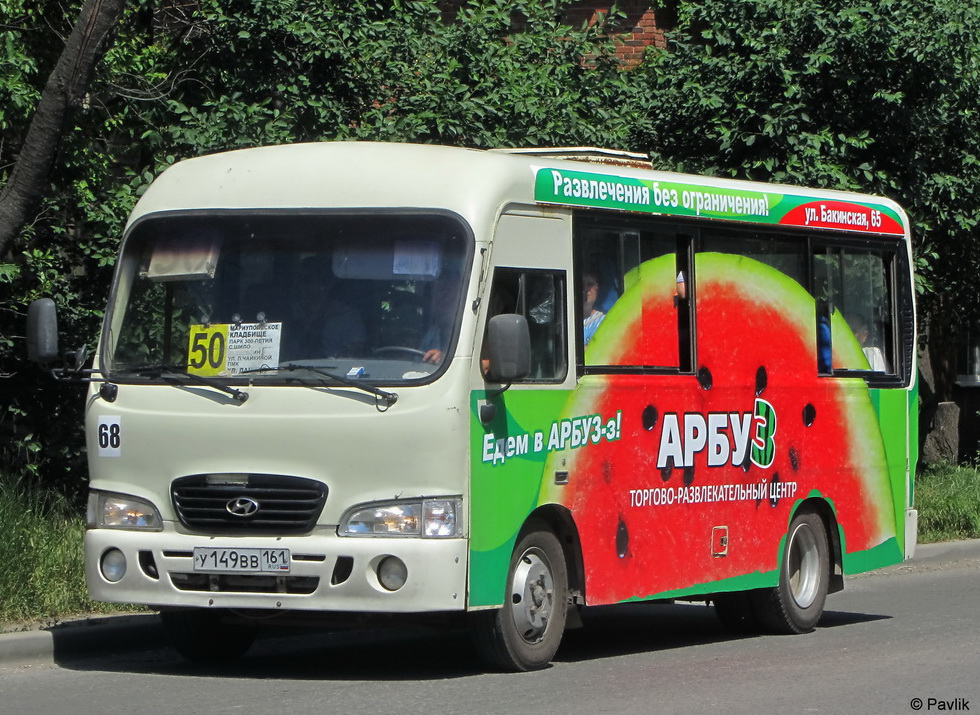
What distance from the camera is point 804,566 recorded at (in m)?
12.2

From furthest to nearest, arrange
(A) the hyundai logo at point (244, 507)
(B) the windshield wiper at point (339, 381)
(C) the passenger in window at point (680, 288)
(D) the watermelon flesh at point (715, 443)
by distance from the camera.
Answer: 1. (C) the passenger in window at point (680, 288)
2. (D) the watermelon flesh at point (715, 443)
3. (A) the hyundai logo at point (244, 507)
4. (B) the windshield wiper at point (339, 381)

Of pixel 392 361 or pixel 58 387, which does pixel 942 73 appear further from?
pixel 392 361

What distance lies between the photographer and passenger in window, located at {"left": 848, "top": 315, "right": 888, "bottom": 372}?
41.8 feet

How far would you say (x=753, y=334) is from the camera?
11.6 meters

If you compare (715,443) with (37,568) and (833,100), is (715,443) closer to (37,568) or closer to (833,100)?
(37,568)

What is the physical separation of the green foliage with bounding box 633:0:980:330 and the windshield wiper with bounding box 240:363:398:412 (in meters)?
8.47

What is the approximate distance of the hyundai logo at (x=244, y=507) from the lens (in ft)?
30.1

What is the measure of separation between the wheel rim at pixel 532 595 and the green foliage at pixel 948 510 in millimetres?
8714

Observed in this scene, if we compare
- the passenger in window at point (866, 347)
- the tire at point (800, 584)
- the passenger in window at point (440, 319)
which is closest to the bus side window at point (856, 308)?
the passenger in window at point (866, 347)

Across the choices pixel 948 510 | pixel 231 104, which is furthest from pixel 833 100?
pixel 231 104

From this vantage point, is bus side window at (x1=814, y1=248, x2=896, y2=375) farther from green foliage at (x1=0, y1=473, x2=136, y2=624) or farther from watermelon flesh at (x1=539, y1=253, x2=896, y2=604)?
green foliage at (x1=0, y1=473, x2=136, y2=624)

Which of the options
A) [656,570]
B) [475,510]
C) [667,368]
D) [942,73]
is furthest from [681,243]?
[942,73]

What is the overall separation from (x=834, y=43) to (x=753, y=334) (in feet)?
20.6

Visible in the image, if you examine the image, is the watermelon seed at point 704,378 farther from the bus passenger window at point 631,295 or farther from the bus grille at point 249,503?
the bus grille at point 249,503
